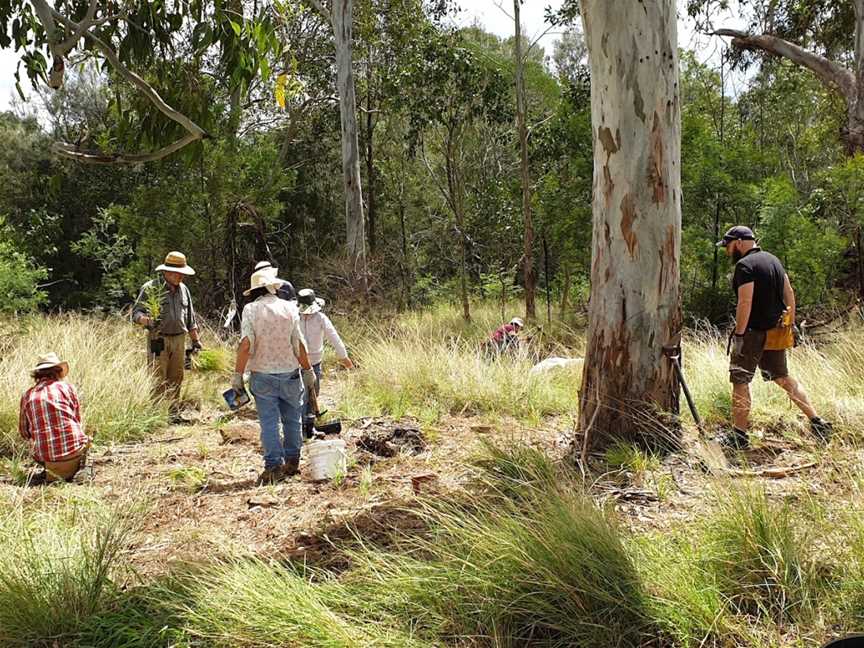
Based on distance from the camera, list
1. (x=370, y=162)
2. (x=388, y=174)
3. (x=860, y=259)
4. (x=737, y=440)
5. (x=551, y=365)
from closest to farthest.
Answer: (x=737, y=440) → (x=551, y=365) → (x=860, y=259) → (x=370, y=162) → (x=388, y=174)

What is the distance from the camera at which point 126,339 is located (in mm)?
10883

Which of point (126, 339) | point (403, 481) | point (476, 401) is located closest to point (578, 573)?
point (403, 481)

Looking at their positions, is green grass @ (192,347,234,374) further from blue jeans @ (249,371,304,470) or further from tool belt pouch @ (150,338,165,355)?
blue jeans @ (249,371,304,470)

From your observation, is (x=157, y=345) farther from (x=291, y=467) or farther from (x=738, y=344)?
(x=738, y=344)

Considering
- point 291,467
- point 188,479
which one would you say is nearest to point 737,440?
point 291,467

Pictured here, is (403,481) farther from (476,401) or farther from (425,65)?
(425,65)

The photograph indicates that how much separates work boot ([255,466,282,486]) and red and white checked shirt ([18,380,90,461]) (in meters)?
1.48

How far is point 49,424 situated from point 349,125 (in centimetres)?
1076

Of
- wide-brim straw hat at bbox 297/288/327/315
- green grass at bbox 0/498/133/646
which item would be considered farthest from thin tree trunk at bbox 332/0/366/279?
green grass at bbox 0/498/133/646

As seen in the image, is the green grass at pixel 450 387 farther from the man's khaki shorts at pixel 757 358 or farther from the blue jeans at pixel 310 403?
the man's khaki shorts at pixel 757 358

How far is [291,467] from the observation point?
6059 millimetres

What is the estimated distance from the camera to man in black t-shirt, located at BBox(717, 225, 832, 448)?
5.64m

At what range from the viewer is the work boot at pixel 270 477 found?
585 cm

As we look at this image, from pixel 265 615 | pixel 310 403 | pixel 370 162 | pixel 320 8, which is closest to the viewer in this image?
pixel 265 615
